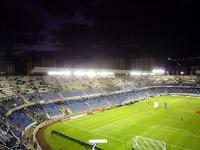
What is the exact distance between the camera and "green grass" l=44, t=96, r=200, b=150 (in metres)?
31.9

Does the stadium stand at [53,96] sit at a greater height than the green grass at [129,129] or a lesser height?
greater

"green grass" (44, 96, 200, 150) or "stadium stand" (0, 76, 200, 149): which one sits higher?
"stadium stand" (0, 76, 200, 149)

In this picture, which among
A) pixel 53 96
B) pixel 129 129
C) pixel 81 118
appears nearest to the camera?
pixel 129 129

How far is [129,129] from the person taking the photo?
129 ft

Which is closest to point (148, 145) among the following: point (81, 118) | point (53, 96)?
point (81, 118)

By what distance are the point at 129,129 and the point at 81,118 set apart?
13465mm

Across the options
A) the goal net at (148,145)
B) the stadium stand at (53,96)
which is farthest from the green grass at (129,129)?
the stadium stand at (53,96)

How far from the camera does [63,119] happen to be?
47.9 m

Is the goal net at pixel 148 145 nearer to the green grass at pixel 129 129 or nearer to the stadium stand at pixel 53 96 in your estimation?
the green grass at pixel 129 129

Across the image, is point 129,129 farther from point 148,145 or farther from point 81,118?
point 81,118

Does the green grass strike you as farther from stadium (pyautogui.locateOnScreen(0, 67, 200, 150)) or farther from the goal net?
the goal net

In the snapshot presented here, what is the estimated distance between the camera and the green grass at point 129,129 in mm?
31906

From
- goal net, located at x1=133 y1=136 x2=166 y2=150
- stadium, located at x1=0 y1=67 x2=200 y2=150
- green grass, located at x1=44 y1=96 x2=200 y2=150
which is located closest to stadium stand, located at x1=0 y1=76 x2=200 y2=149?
stadium, located at x1=0 y1=67 x2=200 y2=150

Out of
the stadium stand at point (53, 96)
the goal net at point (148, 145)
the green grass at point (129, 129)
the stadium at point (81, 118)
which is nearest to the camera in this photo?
the goal net at point (148, 145)
